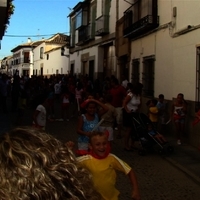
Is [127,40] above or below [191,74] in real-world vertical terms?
above

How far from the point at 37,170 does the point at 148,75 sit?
1418cm

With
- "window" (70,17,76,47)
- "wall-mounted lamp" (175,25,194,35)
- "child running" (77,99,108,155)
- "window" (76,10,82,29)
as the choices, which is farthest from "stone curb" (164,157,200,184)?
"window" (70,17,76,47)

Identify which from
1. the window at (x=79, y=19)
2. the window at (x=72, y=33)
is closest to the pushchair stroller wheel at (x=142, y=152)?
the window at (x=79, y=19)

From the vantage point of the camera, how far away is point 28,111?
19.0 m

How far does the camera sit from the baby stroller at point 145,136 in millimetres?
8828

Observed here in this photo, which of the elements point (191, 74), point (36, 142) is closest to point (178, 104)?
point (191, 74)

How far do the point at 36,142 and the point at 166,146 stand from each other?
8197 mm

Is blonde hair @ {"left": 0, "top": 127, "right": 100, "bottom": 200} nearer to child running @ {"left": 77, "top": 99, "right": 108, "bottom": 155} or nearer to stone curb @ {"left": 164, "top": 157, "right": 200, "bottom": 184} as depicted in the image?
child running @ {"left": 77, "top": 99, "right": 108, "bottom": 155}

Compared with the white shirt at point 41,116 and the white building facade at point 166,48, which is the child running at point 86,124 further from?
the white building facade at point 166,48

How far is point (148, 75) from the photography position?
596 inches

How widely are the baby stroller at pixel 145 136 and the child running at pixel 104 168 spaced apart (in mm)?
5014

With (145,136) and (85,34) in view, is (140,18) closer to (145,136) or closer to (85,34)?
(145,136)

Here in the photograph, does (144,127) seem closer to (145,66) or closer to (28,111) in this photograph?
(145,66)

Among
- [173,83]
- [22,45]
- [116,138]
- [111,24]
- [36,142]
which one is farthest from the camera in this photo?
[22,45]
